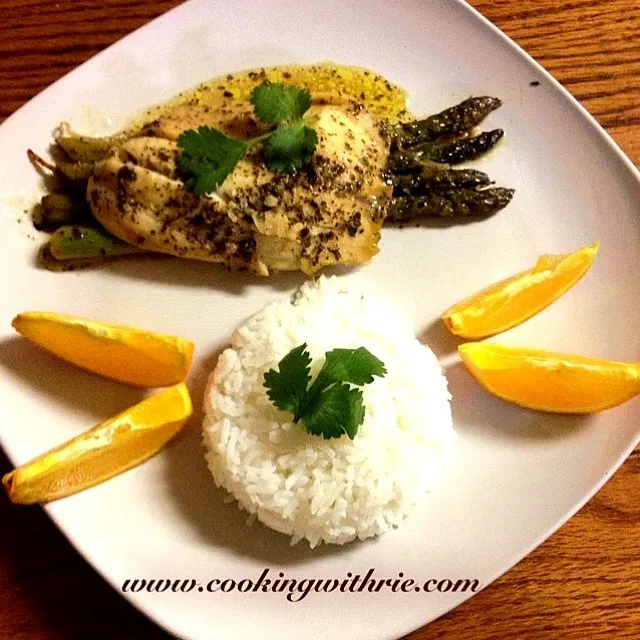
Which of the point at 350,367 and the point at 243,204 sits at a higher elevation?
the point at 243,204

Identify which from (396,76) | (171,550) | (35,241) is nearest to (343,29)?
(396,76)

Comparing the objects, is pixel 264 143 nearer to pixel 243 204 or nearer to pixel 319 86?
pixel 243 204

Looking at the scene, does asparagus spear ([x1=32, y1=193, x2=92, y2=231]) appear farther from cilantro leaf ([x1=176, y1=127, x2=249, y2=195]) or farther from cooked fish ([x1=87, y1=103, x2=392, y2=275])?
cilantro leaf ([x1=176, y1=127, x2=249, y2=195])

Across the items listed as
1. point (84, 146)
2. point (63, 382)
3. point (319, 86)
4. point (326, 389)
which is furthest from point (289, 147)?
Result: point (63, 382)

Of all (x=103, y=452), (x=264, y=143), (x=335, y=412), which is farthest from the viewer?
(x=264, y=143)

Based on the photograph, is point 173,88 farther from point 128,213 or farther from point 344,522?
point 344,522
